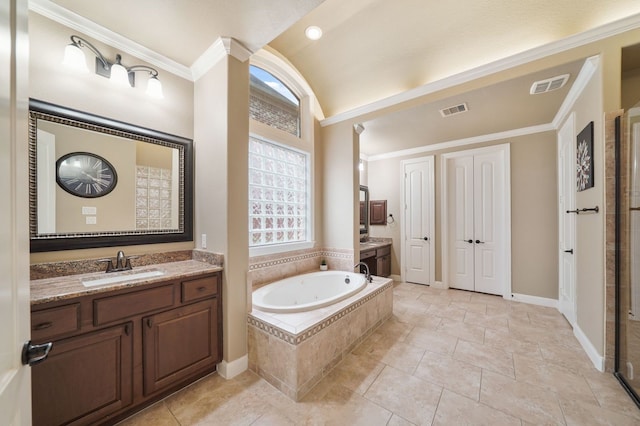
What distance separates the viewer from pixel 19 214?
68 centimetres

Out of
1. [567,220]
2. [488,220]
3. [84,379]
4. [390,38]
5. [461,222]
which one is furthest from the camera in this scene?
[461,222]

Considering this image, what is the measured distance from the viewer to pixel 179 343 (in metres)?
1.76

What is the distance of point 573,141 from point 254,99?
3.54 metres

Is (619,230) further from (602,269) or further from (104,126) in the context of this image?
(104,126)

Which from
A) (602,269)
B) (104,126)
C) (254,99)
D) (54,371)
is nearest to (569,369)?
(602,269)

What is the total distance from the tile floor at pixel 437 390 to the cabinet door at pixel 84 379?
0.24 m

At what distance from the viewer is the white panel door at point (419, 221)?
4.35 metres

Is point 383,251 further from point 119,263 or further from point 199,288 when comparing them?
point 119,263

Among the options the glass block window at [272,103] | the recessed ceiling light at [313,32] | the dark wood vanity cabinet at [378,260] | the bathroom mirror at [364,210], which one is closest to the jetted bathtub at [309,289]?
the dark wood vanity cabinet at [378,260]

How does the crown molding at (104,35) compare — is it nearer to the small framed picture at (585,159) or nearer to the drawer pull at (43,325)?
the drawer pull at (43,325)

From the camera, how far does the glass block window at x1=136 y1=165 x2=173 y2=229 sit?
2.04 m

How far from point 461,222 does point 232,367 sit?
156 inches

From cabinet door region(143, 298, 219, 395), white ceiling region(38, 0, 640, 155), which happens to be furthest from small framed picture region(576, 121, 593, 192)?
cabinet door region(143, 298, 219, 395)

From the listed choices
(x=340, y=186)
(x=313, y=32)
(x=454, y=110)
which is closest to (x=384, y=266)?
(x=340, y=186)
